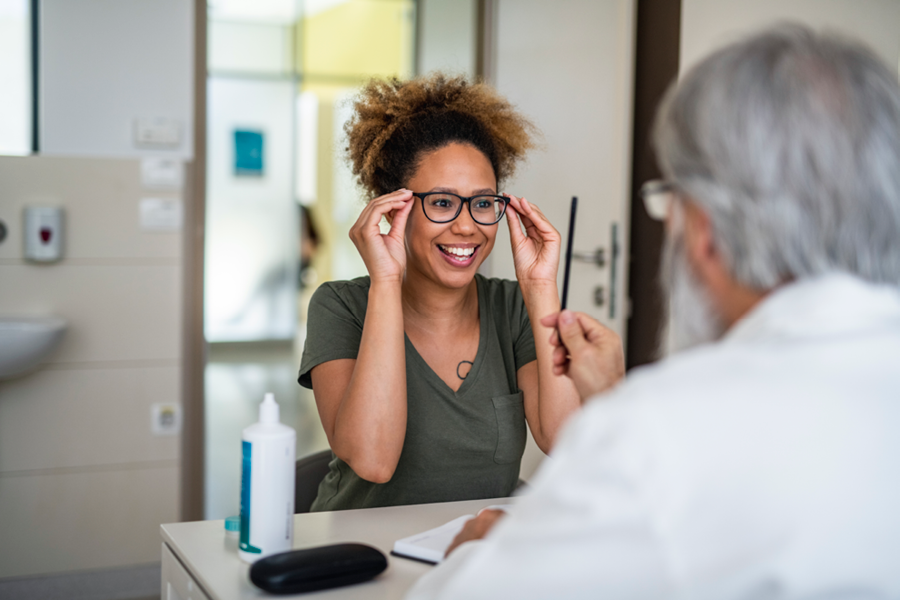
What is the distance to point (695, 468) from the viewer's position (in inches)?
20.2

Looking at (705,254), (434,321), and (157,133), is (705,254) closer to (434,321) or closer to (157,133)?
(434,321)

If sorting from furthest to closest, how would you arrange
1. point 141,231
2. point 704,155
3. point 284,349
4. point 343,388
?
point 284,349, point 141,231, point 343,388, point 704,155

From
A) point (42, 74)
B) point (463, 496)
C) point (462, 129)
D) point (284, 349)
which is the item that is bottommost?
point (284, 349)

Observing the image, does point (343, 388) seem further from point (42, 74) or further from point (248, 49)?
point (248, 49)

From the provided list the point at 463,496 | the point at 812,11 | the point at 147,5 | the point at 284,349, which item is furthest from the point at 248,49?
the point at 463,496

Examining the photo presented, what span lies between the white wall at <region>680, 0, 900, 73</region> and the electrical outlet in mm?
2042

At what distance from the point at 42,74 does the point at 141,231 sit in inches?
23.8

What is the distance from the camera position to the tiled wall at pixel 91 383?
2.54 meters

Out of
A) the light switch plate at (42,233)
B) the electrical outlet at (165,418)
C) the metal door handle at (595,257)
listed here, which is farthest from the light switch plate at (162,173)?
the metal door handle at (595,257)

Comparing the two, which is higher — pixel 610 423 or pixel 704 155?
pixel 704 155

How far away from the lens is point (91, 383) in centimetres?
262

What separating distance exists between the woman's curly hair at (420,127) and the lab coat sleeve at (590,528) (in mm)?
1103

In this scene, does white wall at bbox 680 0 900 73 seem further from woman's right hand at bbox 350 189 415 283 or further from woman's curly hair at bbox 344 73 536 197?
woman's right hand at bbox 350 189 415 283

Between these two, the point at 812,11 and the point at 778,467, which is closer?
the point at 778,467
